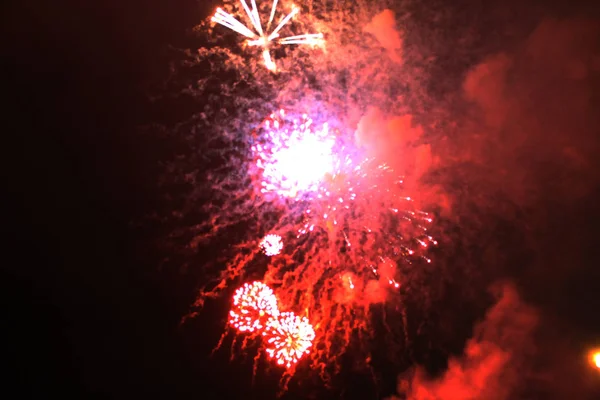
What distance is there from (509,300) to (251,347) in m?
6.29

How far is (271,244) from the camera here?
7.68m

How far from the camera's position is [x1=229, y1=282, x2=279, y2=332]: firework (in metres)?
6.72

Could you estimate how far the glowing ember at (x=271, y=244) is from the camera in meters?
7.52

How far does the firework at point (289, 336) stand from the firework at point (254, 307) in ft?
0.60

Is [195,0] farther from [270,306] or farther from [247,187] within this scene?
[270,306]

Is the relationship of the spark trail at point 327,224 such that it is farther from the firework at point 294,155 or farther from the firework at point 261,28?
the firework at point 261,28

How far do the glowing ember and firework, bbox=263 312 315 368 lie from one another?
1.49 m

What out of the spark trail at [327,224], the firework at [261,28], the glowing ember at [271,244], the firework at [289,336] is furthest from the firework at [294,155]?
the firework at [289,336]

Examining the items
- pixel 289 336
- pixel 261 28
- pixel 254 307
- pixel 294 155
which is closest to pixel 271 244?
pixel 254 307

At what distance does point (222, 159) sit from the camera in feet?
25.0

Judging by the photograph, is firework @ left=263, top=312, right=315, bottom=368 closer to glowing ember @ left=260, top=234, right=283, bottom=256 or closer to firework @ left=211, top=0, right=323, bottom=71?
glowing ember @ left=260, top=234, right=283, bottom=256

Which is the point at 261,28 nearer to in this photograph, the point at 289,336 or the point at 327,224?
the point at 327,224

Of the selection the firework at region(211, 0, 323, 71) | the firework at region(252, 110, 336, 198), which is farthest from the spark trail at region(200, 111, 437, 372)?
the firework at region(211, 0, 323, 71)

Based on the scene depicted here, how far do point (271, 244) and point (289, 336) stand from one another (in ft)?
6.74
